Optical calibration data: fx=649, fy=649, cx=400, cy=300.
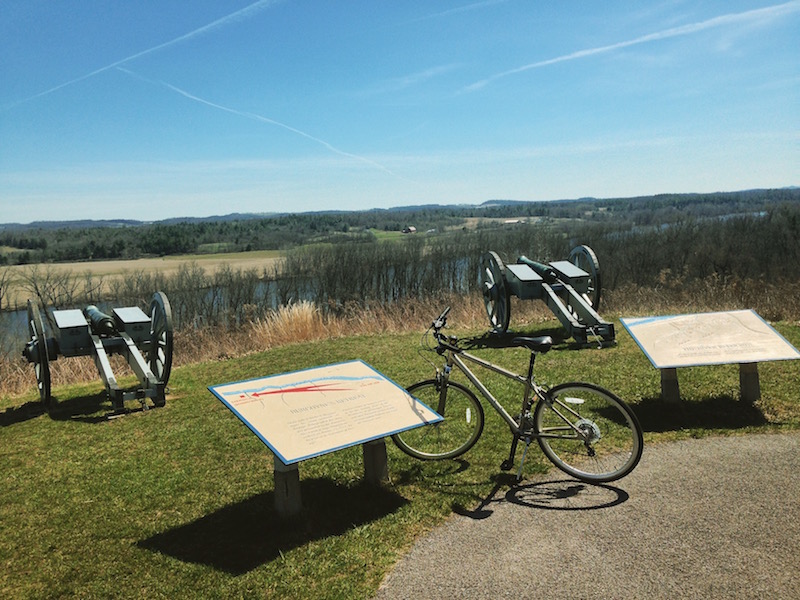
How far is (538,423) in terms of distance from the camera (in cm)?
433

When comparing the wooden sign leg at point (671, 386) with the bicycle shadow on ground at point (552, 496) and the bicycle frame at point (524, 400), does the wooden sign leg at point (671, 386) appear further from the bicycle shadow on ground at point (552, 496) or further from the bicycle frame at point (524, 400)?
the bicycle shadow on ground at point (552, 496)

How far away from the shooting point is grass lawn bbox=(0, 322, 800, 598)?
342cm

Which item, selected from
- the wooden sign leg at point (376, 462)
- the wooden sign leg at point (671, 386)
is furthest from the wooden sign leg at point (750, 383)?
the wooden sign leg at point (376, 462)

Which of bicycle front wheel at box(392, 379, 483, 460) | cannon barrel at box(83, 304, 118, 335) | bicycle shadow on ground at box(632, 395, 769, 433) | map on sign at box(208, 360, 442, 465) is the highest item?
cannon barrel at box(83, 304, 118, 335)

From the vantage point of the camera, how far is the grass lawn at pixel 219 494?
3422 mm

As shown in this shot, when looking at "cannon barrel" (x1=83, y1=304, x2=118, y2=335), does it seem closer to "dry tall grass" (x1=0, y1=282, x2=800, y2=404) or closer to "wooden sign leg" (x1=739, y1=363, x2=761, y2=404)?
"dry tall grass" (x1=0, y1=282, x2=800, y2=404)

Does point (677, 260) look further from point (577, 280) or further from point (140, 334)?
point (140, 334)

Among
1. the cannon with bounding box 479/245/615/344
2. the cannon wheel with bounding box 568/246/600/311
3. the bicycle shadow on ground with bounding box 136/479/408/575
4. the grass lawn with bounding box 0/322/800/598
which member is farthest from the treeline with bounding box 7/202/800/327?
the bicycle shadow on ground with bounding box 136/479/408/575

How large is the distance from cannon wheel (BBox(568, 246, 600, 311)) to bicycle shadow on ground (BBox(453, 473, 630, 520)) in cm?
591

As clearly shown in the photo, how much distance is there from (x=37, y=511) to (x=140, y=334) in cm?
346

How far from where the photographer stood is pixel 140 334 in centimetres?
768

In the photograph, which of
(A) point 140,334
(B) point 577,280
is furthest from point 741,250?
(A) point 140,334

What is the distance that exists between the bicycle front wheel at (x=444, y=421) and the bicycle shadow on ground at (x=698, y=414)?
1615 mm

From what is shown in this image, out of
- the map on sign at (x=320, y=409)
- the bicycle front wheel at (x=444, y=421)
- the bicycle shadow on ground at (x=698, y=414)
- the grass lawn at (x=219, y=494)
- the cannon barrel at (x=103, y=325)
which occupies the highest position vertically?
the cannon barrel at (x=103, y=325)
